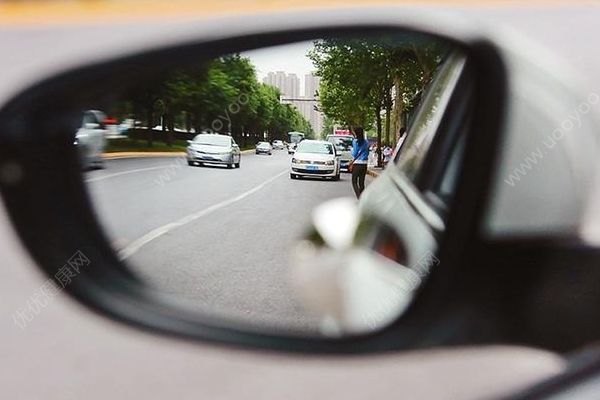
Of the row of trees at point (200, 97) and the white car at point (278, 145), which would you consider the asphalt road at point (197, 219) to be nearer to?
the white car at point (278, 145)

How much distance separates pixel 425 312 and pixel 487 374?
0.96 metres

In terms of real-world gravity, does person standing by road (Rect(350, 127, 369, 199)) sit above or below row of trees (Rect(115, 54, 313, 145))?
below

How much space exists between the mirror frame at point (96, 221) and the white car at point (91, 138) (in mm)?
34

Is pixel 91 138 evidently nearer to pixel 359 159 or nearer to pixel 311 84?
pixel 311 84

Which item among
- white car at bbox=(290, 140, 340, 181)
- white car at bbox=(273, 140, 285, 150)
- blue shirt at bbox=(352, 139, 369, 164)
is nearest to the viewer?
white car at bbox=(290, 140, 340, 181)

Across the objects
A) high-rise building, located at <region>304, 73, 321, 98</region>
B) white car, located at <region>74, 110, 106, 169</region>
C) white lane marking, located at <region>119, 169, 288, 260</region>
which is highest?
high-rise building, located at <region>304, 73, 321, 98</region>

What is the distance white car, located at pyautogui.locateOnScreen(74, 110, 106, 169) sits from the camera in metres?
1.22

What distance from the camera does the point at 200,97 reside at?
127 cm

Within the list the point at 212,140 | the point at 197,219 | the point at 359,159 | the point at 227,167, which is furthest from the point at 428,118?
the point at 197,219

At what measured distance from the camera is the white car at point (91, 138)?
122 centimetres

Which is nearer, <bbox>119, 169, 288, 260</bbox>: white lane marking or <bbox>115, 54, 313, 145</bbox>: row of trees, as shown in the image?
<bbox>115, 54, 313, 145</bbox>: row of trees

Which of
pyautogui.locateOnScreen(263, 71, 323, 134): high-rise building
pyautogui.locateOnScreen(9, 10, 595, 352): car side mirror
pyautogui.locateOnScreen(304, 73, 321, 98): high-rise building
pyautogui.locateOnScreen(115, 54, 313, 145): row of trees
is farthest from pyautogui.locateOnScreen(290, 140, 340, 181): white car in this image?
pyautogui.locateOnScreen(115, 54, 313, 145): row of trees

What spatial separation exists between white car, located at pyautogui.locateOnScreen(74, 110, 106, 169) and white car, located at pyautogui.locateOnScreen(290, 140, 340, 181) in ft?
2.64

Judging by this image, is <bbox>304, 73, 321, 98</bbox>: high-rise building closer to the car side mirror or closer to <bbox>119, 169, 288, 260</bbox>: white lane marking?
the car side mirror
